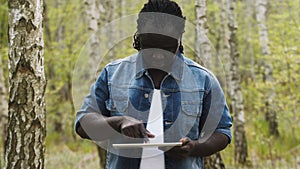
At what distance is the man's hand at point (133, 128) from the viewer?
94.9 inches

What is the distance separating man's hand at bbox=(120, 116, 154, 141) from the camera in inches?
94.9

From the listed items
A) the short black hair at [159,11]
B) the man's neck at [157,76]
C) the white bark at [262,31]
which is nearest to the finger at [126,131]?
the man's neck at [157,76]

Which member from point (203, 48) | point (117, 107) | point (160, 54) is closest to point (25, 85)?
point (117, 107)

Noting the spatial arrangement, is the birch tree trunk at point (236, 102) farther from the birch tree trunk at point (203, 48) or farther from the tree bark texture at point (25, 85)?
the tree bark texture at point (25, 85)

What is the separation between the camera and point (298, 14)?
18.6 metres

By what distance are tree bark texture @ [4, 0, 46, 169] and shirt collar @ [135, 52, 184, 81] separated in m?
1.64

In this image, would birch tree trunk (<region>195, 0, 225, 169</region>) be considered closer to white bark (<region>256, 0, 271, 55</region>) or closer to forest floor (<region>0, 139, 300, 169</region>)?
forest floor (<region>0, 139, 300, 169</region>)

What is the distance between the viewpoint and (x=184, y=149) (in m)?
2.50

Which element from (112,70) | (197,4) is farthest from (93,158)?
(112,70)

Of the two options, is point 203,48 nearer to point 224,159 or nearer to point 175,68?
point 224,159

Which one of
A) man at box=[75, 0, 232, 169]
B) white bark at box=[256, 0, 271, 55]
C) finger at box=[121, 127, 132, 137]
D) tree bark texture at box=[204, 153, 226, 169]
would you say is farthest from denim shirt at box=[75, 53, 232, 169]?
white bark at box=[256, 0, 271, 55]

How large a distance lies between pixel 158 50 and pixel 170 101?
11.7 inches

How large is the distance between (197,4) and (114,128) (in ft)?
19.8

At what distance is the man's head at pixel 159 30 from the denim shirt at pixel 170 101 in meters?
0.10
